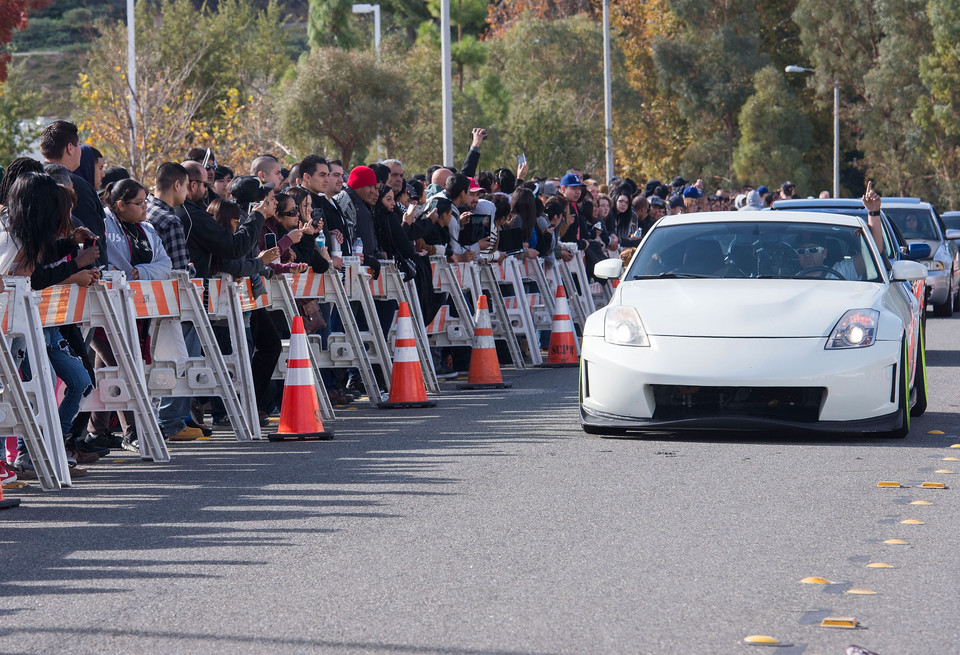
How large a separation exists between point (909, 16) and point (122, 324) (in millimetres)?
67607

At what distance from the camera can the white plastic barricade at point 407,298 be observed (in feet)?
45.8

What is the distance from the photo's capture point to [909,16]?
72438 millimetres

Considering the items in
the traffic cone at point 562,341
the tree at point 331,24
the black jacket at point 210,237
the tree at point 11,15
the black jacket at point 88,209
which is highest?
the tree at point 331,24

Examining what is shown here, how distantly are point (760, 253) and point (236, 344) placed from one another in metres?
3.67

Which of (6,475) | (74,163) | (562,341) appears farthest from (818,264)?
(562,341)

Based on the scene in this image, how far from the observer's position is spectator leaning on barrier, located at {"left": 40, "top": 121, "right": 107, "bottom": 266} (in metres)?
9.85

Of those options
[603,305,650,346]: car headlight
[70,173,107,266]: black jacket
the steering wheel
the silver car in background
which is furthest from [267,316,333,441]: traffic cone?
the silver car in background

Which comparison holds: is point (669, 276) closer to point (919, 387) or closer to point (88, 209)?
point (919, 387)

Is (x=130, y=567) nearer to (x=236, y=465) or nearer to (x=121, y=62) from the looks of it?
(x=236, y=465)

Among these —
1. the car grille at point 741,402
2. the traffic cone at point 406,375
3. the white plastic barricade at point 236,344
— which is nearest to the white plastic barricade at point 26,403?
the white plastic barricade at point 236,344

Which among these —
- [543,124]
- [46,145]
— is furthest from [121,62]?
[46,145]

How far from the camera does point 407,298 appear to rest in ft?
46.5

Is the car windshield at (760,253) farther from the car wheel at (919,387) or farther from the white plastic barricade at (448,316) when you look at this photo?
the white plastic barricade at (448,316)

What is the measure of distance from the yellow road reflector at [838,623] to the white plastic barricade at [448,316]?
32.6ft
